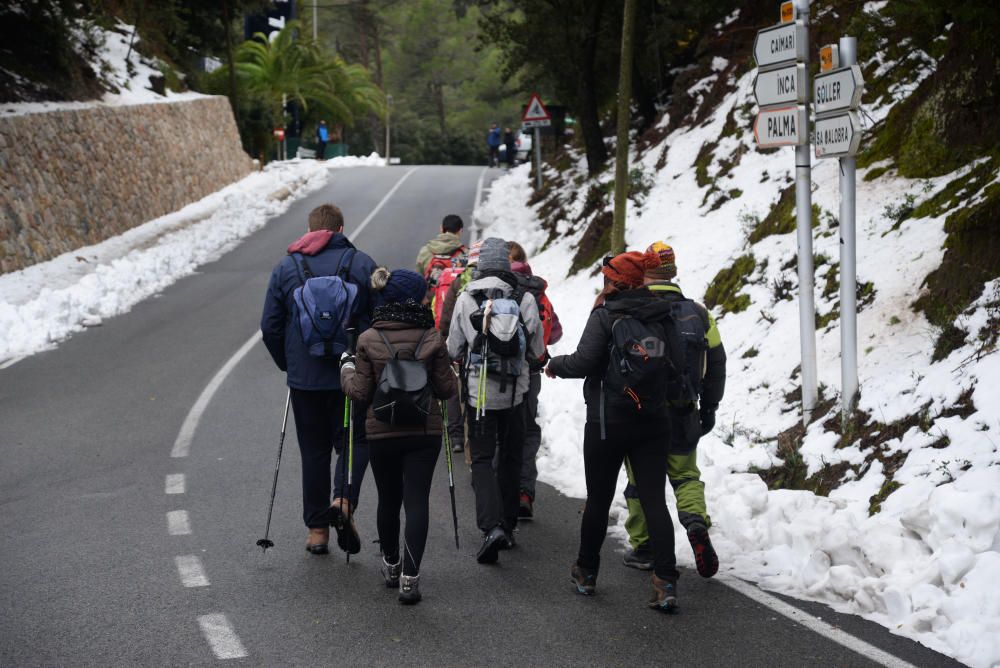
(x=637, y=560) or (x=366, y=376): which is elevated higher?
(x=366, y=376)

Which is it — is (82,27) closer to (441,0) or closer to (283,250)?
(283,250)

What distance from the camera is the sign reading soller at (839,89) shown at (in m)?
7.67

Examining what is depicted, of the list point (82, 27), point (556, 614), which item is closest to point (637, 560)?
Answer: point (556, 614)

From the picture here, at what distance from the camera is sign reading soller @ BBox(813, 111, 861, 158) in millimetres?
7703

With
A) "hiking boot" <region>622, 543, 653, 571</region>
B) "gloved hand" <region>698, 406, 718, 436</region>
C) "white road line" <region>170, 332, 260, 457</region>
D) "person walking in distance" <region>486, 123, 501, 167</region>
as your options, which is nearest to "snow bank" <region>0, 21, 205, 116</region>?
"white road line" <region>170, 332, 260, 457</region>

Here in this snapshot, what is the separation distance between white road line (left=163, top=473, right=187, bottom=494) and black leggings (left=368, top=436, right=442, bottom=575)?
2825 millimetres

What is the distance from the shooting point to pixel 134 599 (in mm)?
6090

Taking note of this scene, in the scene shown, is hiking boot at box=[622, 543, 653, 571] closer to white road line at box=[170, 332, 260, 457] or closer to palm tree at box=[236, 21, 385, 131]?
white road line at box=[170, 332, 260, 457]

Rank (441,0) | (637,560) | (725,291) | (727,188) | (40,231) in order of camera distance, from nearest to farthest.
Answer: (637,560) < (725,291) < (727,188) < (40,231) < (441,0)

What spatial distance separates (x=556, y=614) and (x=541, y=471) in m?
3.36

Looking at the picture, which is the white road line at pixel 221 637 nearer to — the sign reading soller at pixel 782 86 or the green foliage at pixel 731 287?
the sign reading soller at pixel 782 86

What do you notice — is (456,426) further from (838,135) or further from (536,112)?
(536,112)

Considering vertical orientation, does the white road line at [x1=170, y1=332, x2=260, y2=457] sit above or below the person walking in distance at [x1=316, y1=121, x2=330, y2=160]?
below

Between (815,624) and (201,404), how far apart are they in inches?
307
